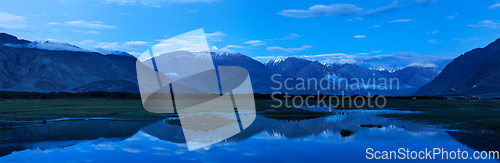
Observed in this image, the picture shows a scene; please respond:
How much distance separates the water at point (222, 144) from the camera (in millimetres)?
19844

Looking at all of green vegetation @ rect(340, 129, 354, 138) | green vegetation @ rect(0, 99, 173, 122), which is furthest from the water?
green vegetation @ rect(0, 99, 173, 122)

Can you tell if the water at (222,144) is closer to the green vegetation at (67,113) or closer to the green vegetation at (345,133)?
the green vegetation at (345,133)

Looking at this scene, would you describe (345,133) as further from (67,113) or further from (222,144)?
(67,113)

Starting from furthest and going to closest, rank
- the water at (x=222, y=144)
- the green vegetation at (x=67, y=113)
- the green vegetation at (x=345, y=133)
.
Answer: the green vegetation at (x=67, y=113)
the green vegetation at (x=345, y=133)
the water at (x=222, y=144)

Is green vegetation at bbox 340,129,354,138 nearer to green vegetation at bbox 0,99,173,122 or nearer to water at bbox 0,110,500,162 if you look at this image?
water at bbox 0,110,500,162

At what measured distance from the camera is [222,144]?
77.9ft

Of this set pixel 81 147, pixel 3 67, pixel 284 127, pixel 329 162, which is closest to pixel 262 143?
pixel 329 162

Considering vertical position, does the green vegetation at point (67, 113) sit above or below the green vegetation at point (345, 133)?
above

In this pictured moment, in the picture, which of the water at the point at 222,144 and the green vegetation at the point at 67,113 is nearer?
the water at the point at 222,144

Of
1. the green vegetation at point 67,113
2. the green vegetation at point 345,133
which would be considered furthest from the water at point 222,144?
the green vegetation at point 67,113

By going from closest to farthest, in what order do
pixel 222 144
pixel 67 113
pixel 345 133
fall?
pixel 222 144 → pixel 345 133 → pixel 67 113

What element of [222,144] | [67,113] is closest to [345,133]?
[222,144]

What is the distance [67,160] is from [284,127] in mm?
18658

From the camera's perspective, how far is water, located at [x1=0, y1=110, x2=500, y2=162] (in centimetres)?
1984
